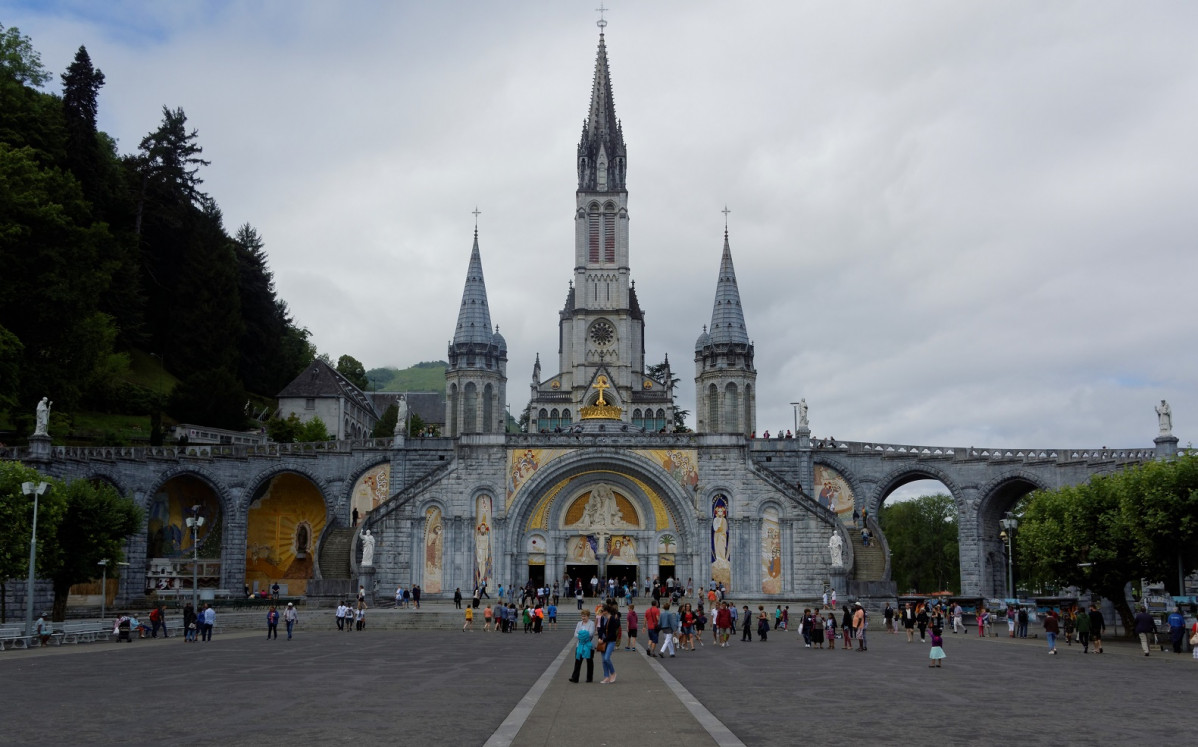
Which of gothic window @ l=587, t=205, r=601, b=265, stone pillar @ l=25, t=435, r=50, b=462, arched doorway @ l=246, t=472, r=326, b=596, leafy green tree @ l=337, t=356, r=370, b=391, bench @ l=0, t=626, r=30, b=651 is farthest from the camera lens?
leafy green tree @ l=337, t=356, r=370, b=391

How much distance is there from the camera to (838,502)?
53.4 meters

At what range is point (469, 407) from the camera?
6831 cm

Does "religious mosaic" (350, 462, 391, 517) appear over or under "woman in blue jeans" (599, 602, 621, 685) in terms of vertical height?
over

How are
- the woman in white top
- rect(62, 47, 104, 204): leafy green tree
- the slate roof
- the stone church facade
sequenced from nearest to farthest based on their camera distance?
the woman in white top < the stone church facade < rect(62, 47, 104, 204): leafy green tree < the slate roof

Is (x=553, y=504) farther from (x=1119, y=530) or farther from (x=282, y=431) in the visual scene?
(x=1119, y=530)

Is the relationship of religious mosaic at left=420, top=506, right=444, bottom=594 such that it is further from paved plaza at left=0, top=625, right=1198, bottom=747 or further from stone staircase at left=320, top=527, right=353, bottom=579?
paved plaza at left=0, top=625, right=1198, bottom=747

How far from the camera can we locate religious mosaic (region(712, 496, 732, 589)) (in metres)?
49.8

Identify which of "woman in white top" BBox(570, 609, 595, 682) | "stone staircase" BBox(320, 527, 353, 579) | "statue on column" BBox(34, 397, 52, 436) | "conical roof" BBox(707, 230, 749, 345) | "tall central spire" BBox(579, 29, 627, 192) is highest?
"tall central spire" BBox(579, 29, 627, 192)

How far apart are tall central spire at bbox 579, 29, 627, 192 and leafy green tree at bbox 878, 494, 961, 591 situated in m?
33.5

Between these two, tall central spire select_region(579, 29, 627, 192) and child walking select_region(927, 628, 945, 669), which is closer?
child walking select_region(927, 628, 945, 669)

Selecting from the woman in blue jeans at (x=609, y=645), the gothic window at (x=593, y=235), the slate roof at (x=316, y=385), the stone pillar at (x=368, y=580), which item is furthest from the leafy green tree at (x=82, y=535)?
the gothic window at (x=593, y=235)

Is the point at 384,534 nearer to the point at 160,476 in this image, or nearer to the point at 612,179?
the point at 160,476

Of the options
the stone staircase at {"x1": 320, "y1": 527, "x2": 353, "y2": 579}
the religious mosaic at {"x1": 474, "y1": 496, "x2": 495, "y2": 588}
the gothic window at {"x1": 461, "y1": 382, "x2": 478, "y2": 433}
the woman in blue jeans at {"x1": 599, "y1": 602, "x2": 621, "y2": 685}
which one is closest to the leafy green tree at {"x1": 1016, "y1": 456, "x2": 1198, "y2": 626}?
the woman in blue jeans at {"x1": 599, "y1": 602, "x2": 621, "y2": 685}

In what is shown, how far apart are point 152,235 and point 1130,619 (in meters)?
58.8
